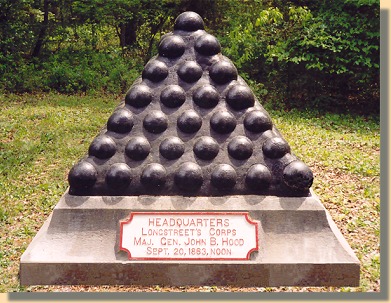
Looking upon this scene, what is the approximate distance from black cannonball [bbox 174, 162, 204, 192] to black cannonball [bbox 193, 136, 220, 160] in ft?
0.41

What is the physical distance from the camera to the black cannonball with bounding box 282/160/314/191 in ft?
14.0

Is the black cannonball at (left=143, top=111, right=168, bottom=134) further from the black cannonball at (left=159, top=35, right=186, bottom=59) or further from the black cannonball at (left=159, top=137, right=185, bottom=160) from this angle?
the black cannonball at (left=159, top=35, right=186, bottom=59)

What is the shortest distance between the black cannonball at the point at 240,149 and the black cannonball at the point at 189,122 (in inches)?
13.6

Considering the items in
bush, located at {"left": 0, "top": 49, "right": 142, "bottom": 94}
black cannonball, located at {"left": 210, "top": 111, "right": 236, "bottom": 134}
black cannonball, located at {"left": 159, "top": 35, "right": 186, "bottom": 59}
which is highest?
black cannonball, located at {"left": 159, "top": 35, "right": 186, "bottom": 59}

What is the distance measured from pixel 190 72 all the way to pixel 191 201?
3.86 feet

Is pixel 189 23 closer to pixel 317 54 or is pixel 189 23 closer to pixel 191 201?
pixel 191 201

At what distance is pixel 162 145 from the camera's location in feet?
14.7

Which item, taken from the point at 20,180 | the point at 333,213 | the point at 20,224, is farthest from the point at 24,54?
the point at 333,213

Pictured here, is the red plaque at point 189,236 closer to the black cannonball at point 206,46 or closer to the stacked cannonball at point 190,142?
the stacked cannonball at point 190,142

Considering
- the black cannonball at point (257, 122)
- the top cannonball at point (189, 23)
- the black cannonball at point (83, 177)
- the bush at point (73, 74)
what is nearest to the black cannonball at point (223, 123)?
the black cannonball at point (257, 122)

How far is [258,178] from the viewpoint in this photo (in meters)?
4.32

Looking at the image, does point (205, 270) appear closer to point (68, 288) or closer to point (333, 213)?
point (68, 288)

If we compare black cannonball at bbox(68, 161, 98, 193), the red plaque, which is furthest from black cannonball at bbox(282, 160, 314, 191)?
black cannonball at bbox(68, 161, 98, 193)

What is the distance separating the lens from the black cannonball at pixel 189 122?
4.51 metres
